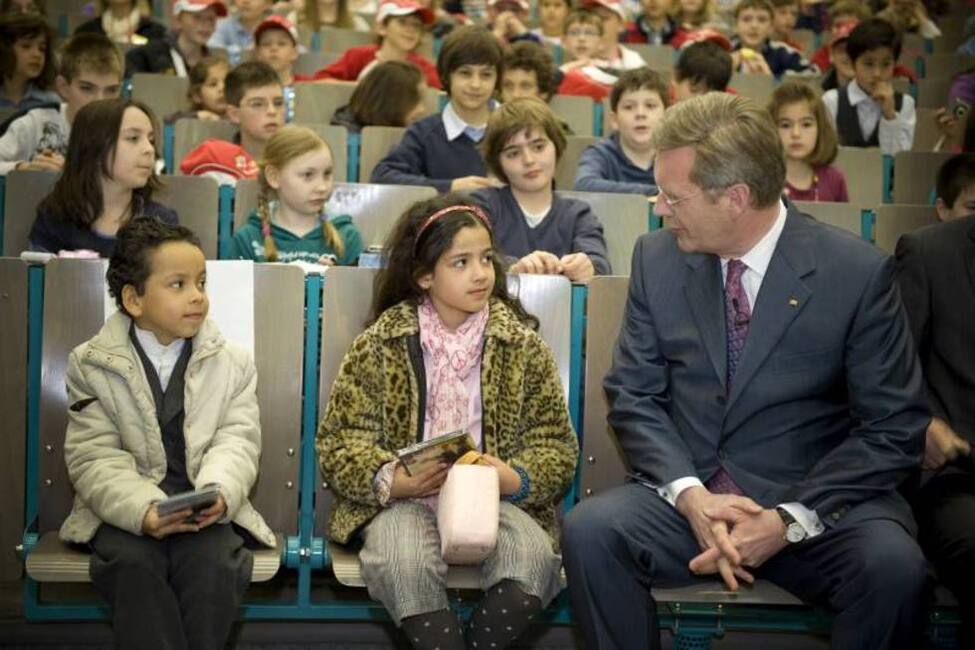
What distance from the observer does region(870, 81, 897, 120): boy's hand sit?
5938mm

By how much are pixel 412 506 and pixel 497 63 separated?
8.47 ft

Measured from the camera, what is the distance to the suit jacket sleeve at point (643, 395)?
267cm

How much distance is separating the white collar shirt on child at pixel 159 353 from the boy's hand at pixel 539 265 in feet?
3.00

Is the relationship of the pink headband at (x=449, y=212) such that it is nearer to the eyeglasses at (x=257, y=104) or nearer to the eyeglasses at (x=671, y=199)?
the eyeglasses at (x=671, y=199)

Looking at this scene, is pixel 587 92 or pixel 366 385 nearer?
pixel 366 385

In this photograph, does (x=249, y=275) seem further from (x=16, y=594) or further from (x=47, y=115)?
(x=47, y=115)

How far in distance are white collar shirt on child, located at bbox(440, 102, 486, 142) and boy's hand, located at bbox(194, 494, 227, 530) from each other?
2.43 meters

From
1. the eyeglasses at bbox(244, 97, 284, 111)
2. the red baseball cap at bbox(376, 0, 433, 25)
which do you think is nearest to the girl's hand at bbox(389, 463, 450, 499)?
the eyeglasses at bbox(244, 97, 284, 111)

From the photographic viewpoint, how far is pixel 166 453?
2.84 meters

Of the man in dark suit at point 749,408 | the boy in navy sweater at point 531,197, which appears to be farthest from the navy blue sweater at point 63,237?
the man in dark suit at point 749,408

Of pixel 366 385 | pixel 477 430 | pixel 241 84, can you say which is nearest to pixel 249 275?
pixel 366 385

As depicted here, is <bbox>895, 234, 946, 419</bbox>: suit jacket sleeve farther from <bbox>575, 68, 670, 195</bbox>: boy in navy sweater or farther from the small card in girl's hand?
<bbox>575, 68, 670, 195</bbox>: boy in navy sweater

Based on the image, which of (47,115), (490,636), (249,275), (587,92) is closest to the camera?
(490,636)

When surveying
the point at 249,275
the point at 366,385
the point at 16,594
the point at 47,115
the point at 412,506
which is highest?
the point at 47,115
